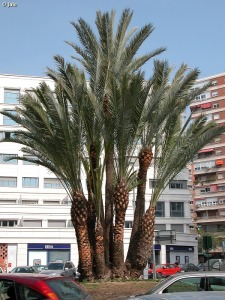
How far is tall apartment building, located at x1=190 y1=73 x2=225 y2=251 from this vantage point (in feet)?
266

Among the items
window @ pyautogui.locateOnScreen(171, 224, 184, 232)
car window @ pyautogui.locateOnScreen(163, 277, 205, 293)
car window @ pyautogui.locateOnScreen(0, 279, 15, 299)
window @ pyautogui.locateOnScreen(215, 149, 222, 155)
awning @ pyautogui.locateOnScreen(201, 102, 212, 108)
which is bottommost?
car window @ pyautogui.locateOnScreen(163, 277, 205, 293)

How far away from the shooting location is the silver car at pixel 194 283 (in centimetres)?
820

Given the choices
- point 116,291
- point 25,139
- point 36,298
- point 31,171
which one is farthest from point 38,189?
point 36,298

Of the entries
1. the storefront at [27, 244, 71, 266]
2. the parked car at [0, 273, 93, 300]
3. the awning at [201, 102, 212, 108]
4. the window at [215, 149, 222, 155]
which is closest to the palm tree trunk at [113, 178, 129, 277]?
the parked car at [0, 273, 93, 300]

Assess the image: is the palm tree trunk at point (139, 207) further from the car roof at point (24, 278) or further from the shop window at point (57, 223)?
the shop window at point (57, 223)

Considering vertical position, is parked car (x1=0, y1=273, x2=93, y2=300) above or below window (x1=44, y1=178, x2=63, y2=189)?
below

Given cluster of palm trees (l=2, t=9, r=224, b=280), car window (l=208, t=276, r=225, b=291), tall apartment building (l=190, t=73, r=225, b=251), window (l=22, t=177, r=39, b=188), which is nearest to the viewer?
car window (l=208, t=276, r=225, b=291)

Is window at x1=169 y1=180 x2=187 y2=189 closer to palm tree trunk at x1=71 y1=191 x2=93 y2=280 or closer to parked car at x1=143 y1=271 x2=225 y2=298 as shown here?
palm tree trunk at x1=71 y1=191 x2=93 y2=280

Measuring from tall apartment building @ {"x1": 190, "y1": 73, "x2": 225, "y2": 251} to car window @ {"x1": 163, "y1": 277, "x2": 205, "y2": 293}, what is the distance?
72.5 metres

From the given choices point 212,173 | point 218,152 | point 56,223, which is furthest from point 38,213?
point 218,152

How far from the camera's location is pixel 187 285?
8.31 metres

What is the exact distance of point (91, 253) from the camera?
60.5ft

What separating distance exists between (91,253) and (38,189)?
35134 mm

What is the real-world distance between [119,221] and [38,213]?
108ft
